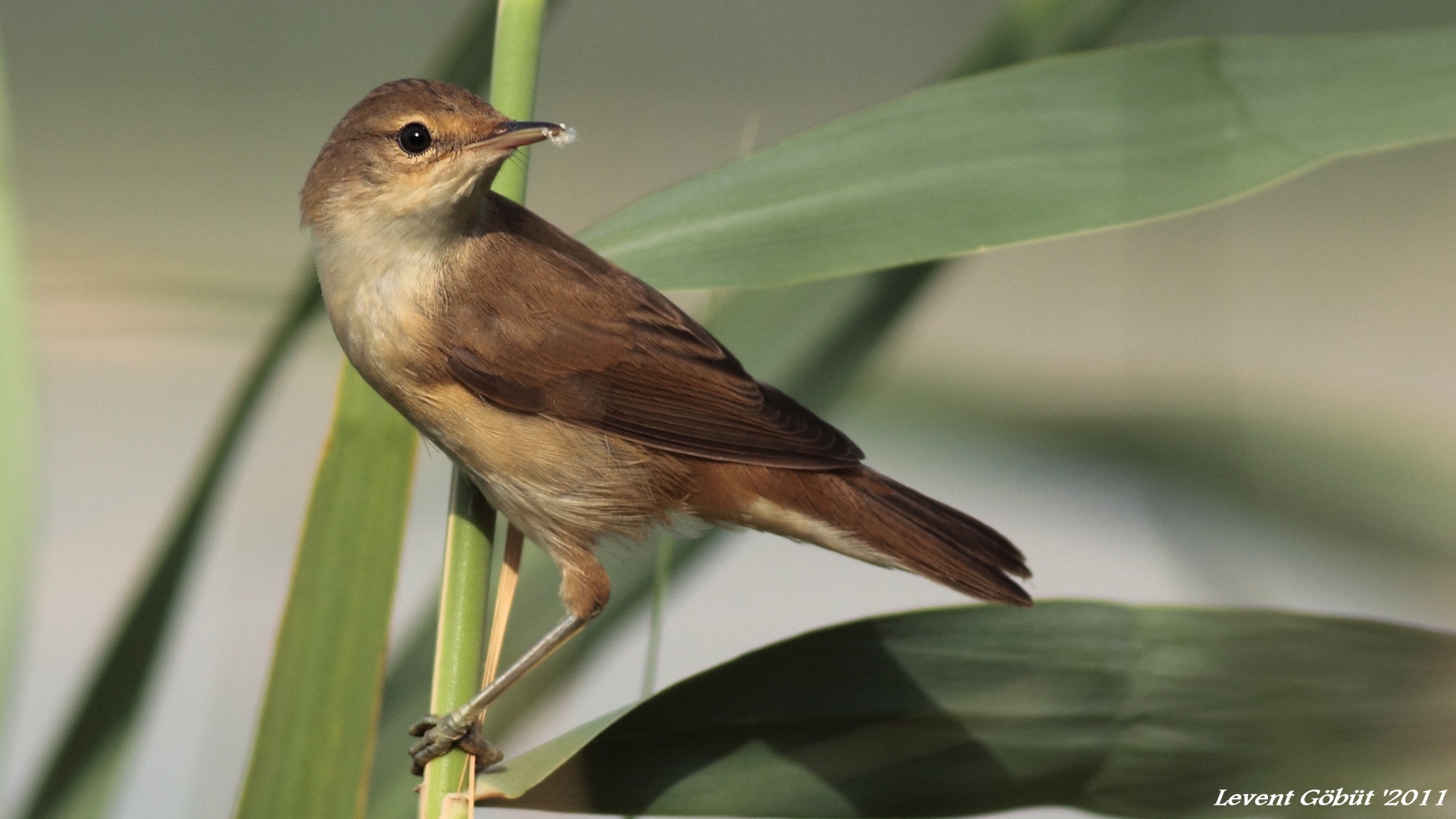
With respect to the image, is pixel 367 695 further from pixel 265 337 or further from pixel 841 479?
pixel 841 479

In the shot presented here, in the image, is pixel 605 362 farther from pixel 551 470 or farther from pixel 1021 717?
pixel 1021 717

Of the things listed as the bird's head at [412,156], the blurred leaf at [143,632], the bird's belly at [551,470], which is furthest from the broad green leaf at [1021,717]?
the bird's head at [412,156]

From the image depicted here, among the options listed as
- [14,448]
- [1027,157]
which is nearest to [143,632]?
[14,448]

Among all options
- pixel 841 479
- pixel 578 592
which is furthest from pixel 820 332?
pixel 578 592

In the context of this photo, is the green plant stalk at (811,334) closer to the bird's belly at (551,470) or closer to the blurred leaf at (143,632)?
the bird's belly at (551,470)

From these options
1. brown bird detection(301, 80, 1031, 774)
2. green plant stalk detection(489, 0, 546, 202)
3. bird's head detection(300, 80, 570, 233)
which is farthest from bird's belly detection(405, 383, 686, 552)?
green plant stalk detection(489, 0, 546, 202)

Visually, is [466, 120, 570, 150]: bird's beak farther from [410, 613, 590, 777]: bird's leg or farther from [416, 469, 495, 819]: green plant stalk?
[410, 613, 590, 777]: bird's leg
